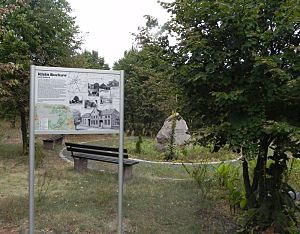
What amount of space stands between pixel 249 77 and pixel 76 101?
6.24 ft

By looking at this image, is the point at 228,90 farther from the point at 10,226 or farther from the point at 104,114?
the point at 10,226

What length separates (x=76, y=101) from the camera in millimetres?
3758

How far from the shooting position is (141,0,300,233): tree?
10.9 feet

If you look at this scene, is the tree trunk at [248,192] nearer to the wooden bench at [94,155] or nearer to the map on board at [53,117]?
the map on board at [53,117]

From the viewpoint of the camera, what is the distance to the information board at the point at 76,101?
11.8ft

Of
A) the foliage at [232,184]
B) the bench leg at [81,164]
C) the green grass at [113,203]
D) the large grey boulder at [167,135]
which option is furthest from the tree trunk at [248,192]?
the large grey boulder at [167,135]

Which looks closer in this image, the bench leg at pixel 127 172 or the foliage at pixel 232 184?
the foliage at pixel 232 184

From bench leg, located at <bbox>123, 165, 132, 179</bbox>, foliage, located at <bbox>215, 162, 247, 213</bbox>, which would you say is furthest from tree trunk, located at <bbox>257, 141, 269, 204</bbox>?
bench leg, located at <bbox>123, 165, 132, 179</bbox>

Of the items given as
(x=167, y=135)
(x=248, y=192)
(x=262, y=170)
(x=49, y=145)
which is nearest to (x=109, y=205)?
(x=248, y=192)

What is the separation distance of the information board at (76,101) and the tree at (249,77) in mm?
847

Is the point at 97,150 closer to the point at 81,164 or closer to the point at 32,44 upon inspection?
the point at 81,164

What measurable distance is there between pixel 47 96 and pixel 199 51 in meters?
1.70

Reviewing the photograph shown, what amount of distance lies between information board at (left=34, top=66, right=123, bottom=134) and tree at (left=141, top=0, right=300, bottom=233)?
0.85m

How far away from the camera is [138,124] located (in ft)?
72.3
